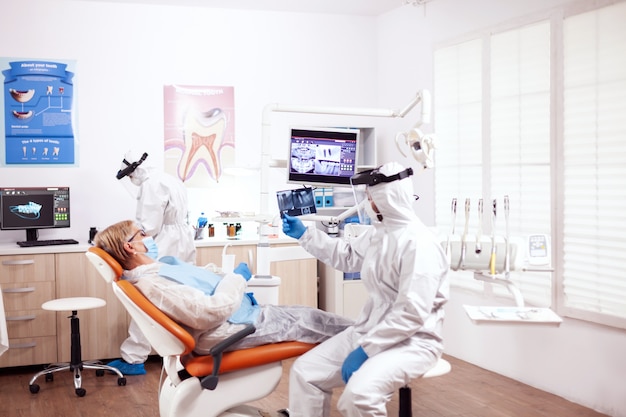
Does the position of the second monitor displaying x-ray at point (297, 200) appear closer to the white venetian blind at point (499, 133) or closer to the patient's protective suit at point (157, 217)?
the patient's protective suit at point (157, 217)

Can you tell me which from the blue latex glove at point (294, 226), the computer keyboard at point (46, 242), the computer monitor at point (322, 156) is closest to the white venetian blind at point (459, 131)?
the computer monitor at point (322, 156)

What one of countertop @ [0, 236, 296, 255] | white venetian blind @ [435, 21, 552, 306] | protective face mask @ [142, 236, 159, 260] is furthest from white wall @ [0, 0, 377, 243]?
protective face mask @ [142, 236, 159, 260]

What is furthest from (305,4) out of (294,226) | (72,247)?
(294,226)

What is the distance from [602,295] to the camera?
3.70 m

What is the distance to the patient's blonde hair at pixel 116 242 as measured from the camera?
2.90m

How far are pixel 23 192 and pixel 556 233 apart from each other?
3.56 meters

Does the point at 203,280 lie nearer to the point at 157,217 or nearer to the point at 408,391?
the point at 408,391

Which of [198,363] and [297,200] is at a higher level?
[297,200]

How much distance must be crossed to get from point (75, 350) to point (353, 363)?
2.27 m

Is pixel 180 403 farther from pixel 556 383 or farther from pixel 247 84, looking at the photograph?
pixel 247 84

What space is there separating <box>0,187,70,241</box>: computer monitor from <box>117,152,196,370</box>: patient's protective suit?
595 millimetres

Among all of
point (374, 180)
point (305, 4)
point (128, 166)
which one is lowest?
point (374, 180)

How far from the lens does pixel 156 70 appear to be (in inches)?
207

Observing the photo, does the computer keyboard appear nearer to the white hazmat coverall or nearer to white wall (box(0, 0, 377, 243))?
white wall (box(0, 0, 377, 243))
